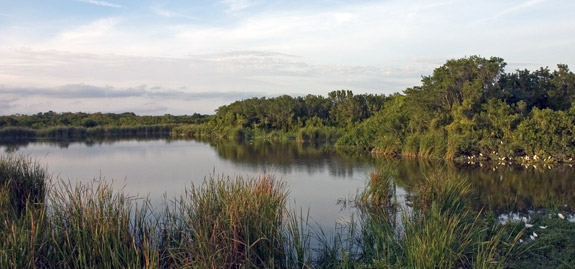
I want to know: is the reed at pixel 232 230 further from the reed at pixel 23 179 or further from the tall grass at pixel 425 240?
the reed at pixel 23 179

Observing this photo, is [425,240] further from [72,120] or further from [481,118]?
[72,120]

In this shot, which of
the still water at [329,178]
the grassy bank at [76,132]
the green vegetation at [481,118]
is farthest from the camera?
the grassy bank at [76,132]

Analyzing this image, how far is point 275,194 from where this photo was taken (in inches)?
245

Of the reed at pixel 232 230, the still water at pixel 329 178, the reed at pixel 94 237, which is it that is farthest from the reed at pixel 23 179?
the reed at pixel 232 230

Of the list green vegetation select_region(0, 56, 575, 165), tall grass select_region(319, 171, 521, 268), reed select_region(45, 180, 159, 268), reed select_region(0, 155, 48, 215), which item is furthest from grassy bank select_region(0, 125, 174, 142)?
tall grass select_region(319, 171, 521, 268)

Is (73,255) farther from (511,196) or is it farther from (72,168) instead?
(72,168)

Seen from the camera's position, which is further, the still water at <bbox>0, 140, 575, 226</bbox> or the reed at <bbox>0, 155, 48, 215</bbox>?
the still water at <bbox>0, 140, 575, 226</bbox>

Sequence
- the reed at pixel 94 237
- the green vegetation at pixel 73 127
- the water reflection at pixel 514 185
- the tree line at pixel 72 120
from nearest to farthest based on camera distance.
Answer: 1. the reed at pixel 94 237
2. the water reflection at pixel 514 185
3. the green vegetation at pixel 73 127
4. the tree line at pixel 72 120

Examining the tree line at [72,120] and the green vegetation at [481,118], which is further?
the tree line at [72,120]

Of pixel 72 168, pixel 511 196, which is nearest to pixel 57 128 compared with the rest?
pixel 72 168

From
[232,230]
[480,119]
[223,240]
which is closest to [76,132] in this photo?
[480,119]

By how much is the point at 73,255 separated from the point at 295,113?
45.8 metres

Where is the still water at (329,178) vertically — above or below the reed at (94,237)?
below

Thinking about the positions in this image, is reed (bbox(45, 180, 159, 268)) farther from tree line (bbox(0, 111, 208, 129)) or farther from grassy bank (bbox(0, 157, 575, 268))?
tree line (bbox(0, 111, 208, 129))
